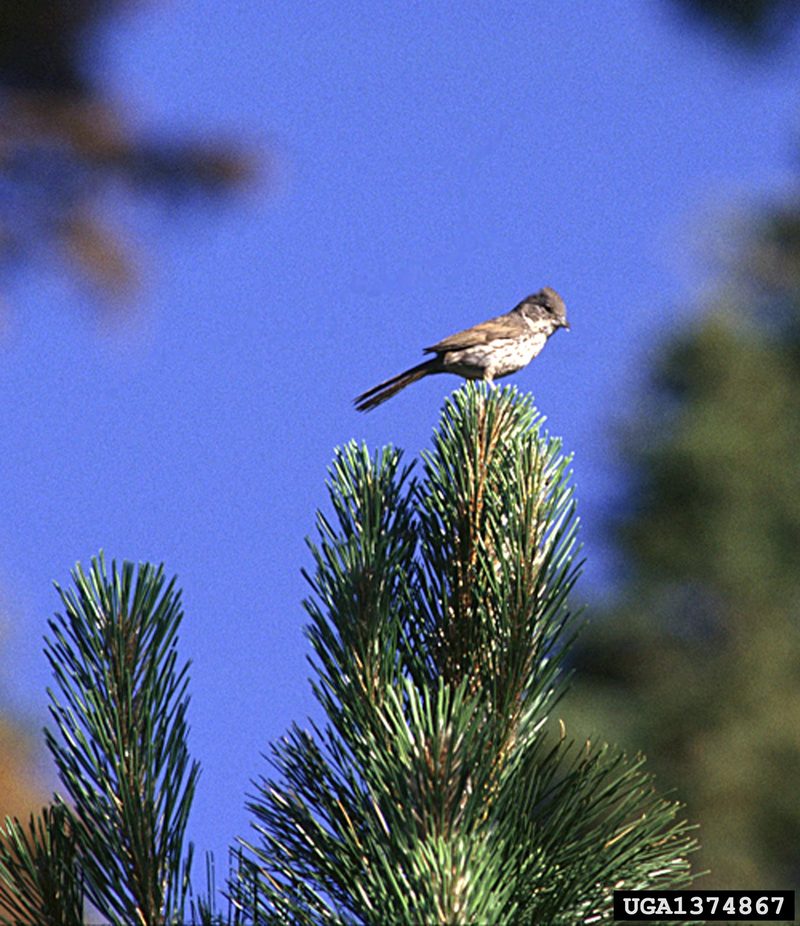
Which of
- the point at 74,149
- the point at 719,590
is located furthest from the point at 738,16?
the point at 719,590

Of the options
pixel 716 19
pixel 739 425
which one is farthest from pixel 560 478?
pixel 739 425

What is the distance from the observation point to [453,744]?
1.75 metres

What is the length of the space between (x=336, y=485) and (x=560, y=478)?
352mm

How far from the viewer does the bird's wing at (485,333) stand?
525 cm

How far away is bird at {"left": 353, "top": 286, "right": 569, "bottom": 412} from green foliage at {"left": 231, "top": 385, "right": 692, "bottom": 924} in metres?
2.88

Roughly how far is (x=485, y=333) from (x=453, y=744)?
3.76m

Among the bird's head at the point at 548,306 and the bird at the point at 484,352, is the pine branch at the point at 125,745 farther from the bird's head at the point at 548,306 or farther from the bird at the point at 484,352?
the bird's head at the point at 548,306

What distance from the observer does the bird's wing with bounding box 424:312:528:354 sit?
5254mm

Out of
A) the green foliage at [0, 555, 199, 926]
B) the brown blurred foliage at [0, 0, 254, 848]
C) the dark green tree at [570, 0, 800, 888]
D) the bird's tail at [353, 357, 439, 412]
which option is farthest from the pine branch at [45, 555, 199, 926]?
the dark green tree at [570, 0, 800, 888]

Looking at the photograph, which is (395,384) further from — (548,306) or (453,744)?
(453,744)

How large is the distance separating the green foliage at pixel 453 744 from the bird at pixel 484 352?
2884mm

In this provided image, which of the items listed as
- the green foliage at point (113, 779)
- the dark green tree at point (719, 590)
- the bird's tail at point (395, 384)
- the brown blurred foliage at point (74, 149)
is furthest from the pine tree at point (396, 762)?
the dark green tree at point (719, 590)

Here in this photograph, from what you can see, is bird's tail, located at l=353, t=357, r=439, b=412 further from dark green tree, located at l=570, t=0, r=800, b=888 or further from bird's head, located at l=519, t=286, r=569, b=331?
dark green tree, located at l=570, t=0, r=800, b=888

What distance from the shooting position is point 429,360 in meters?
5.42
